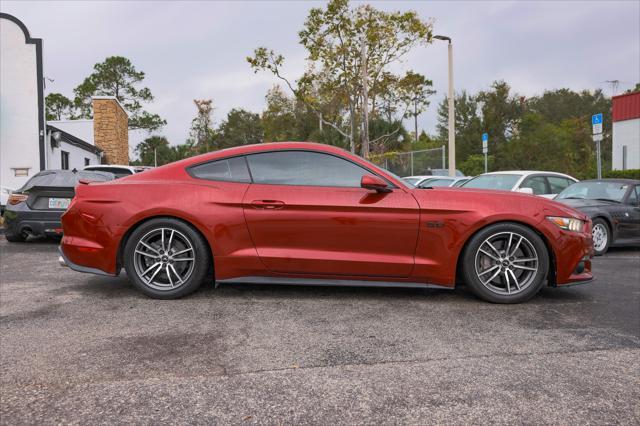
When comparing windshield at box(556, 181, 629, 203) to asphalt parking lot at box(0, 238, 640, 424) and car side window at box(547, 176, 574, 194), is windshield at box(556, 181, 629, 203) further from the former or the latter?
asphalt parking lot at box(0, 238, 640, 424)

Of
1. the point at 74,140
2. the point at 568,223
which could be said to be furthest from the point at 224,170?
the point at 74,140

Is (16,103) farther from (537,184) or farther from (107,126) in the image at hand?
(537,184)

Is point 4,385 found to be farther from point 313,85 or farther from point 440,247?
point 313,85

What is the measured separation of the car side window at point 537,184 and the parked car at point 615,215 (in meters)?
1.24

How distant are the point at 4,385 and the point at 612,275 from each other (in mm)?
6023

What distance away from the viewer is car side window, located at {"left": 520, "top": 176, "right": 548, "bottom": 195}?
393 inches

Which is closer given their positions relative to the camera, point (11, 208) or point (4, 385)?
point (4, 385)

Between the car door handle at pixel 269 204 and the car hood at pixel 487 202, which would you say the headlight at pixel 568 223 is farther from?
the car door handle at pixel 269 204

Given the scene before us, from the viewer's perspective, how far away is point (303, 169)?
4480 millimetres

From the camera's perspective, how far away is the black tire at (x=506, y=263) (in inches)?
171

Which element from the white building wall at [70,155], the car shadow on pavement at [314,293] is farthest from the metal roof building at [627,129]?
the white building wall at [70,155]

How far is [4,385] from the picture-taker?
2.55 m

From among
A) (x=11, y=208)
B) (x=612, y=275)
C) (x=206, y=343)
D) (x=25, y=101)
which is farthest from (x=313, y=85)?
(x=206, y=343)

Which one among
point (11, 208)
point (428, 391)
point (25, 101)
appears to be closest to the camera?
point (428, 391)
